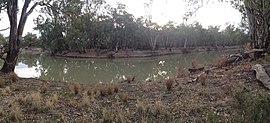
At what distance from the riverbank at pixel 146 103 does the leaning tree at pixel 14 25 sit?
8.56 ft

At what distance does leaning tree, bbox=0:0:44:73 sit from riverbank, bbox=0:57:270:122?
2.61 meters

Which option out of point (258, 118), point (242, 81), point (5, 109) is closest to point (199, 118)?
point (258, 118)

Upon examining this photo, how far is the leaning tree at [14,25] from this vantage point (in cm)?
1209

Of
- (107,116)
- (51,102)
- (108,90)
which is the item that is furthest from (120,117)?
(108,90)

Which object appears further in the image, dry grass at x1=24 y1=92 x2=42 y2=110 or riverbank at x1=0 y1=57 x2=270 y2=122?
dry grass at x1=24 y1=92 x2=42 y2=110

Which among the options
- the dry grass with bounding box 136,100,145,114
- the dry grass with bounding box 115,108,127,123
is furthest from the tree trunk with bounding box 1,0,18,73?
the dry grass with bounding box 115,108,127,123

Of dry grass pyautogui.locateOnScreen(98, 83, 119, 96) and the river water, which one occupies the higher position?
dry grass pyautogui.locateOnScreen(98, 83, 119, 96)

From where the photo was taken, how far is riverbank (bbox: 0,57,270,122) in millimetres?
6250

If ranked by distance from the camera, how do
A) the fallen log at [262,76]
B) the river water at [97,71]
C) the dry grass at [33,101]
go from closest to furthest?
the dry grass at [33,101] → the fallen log at [262,76] → the river water at [97,71]

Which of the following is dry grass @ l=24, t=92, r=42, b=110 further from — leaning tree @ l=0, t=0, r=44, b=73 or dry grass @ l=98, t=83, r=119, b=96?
leaning tree @ l=0, t=0, r=44, b=73

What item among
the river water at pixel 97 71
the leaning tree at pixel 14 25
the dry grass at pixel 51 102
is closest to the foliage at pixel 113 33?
the river water at pixel 97 71

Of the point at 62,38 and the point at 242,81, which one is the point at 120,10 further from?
the point at 242,81

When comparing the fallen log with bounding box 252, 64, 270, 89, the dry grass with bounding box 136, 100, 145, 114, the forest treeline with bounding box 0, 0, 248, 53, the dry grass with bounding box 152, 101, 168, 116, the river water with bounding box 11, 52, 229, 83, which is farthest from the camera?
the forest treeline with bounding box 0, 0, 248, 53

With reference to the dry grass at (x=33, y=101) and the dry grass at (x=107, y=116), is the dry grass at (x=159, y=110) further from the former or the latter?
the dry grass at (x=33, y=101)
